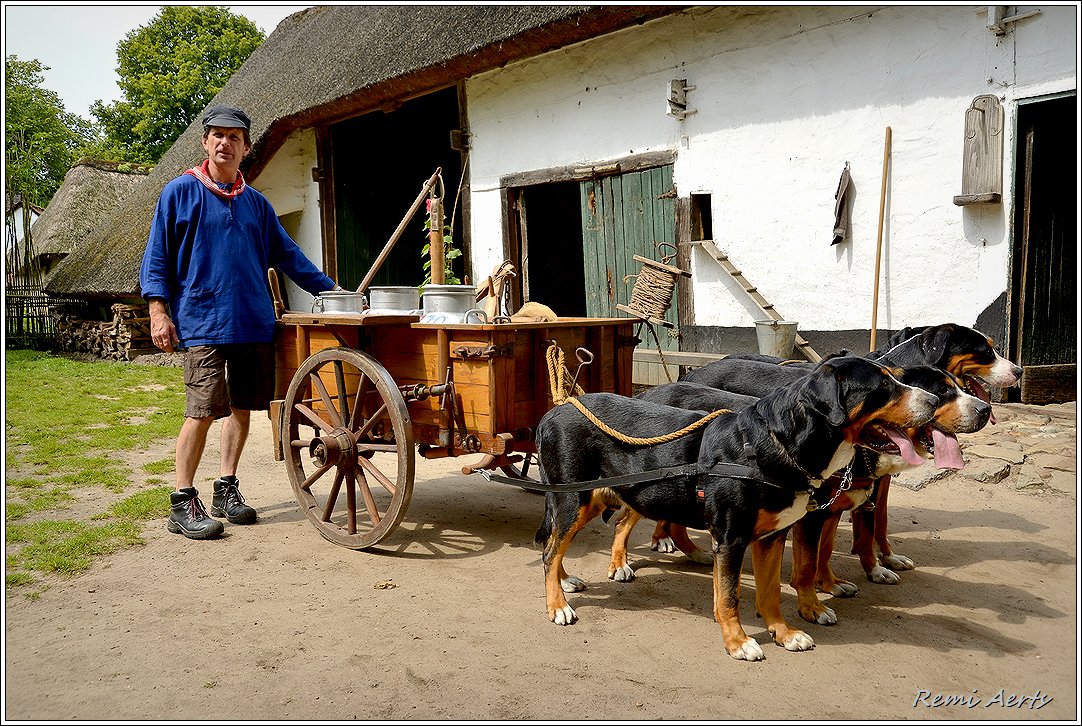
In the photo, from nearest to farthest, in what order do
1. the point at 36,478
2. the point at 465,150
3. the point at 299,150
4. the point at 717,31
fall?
the point at 36,478 → the point at 717,31 → the point at 465,150 → the point at 299,150

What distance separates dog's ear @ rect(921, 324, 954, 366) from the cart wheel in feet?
7.69

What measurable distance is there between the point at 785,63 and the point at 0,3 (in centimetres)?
541

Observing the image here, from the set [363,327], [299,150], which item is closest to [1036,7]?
[363,327]

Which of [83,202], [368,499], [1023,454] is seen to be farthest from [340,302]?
[83,202]

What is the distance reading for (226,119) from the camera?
4.40 meters

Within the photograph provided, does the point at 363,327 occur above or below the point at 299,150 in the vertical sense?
below

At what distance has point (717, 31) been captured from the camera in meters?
7.03

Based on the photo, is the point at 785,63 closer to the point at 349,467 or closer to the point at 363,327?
the point at 363,327

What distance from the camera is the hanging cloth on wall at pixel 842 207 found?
6273 mm

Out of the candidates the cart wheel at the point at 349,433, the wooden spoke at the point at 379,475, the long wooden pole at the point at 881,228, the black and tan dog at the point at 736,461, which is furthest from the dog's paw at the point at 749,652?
the long wooden pole at the point at 881,228

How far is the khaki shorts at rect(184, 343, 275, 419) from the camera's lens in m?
4.40

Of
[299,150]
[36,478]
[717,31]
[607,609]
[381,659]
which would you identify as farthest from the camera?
[299,150]

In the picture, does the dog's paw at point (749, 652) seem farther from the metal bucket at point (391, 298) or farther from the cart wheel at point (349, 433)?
the metal bucket at point (391, 298)

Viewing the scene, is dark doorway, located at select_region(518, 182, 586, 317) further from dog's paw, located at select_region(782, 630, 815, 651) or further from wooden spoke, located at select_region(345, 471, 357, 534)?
dog's paw, located at select_region(782, 630, 815, 651)
